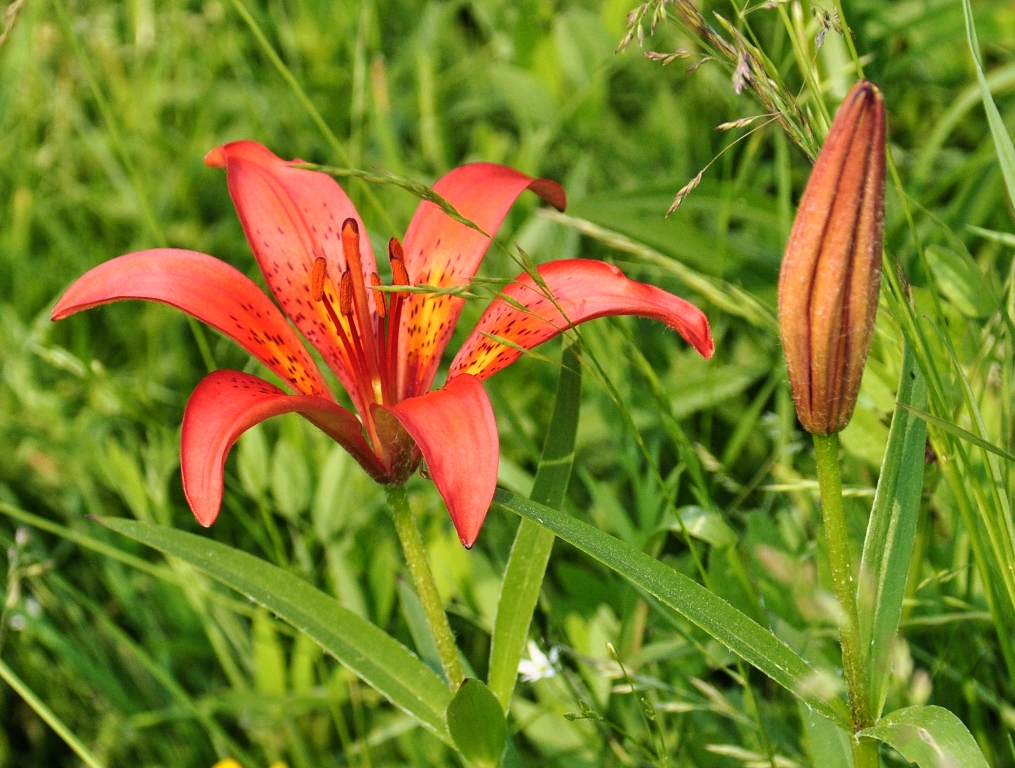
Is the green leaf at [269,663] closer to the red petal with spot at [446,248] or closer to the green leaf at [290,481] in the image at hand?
the green leaf at [290,481]

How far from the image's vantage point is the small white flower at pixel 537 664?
146 cm

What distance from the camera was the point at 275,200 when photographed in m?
1.38

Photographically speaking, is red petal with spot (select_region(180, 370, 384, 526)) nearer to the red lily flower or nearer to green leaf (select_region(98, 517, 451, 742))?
the red lily flower

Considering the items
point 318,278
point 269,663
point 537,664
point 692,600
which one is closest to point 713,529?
point 537,664

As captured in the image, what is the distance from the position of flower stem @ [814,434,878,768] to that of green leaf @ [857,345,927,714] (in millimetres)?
22

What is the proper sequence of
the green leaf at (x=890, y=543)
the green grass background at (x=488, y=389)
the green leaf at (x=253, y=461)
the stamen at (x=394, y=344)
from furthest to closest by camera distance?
the green leaf at (x=253, y=461)
the green grass background at (x=488, y=389)
the stamen at (x=394, y=344)
the green leaf at (x=890, y=543)

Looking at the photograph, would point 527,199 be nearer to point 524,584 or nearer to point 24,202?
point 24,202

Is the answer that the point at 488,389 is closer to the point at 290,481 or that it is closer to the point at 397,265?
the point at 290,481

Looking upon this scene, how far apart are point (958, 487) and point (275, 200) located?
84 cm

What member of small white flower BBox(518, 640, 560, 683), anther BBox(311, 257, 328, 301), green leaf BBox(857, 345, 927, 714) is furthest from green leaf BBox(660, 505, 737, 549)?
anther BBox(311, 257, 328, 301)

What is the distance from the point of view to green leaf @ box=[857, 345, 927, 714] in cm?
111

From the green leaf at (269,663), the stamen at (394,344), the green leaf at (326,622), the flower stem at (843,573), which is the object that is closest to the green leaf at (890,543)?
the flower stem at (843,573)

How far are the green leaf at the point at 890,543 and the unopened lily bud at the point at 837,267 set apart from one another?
12cm

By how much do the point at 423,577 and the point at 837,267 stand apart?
21.9 inches
